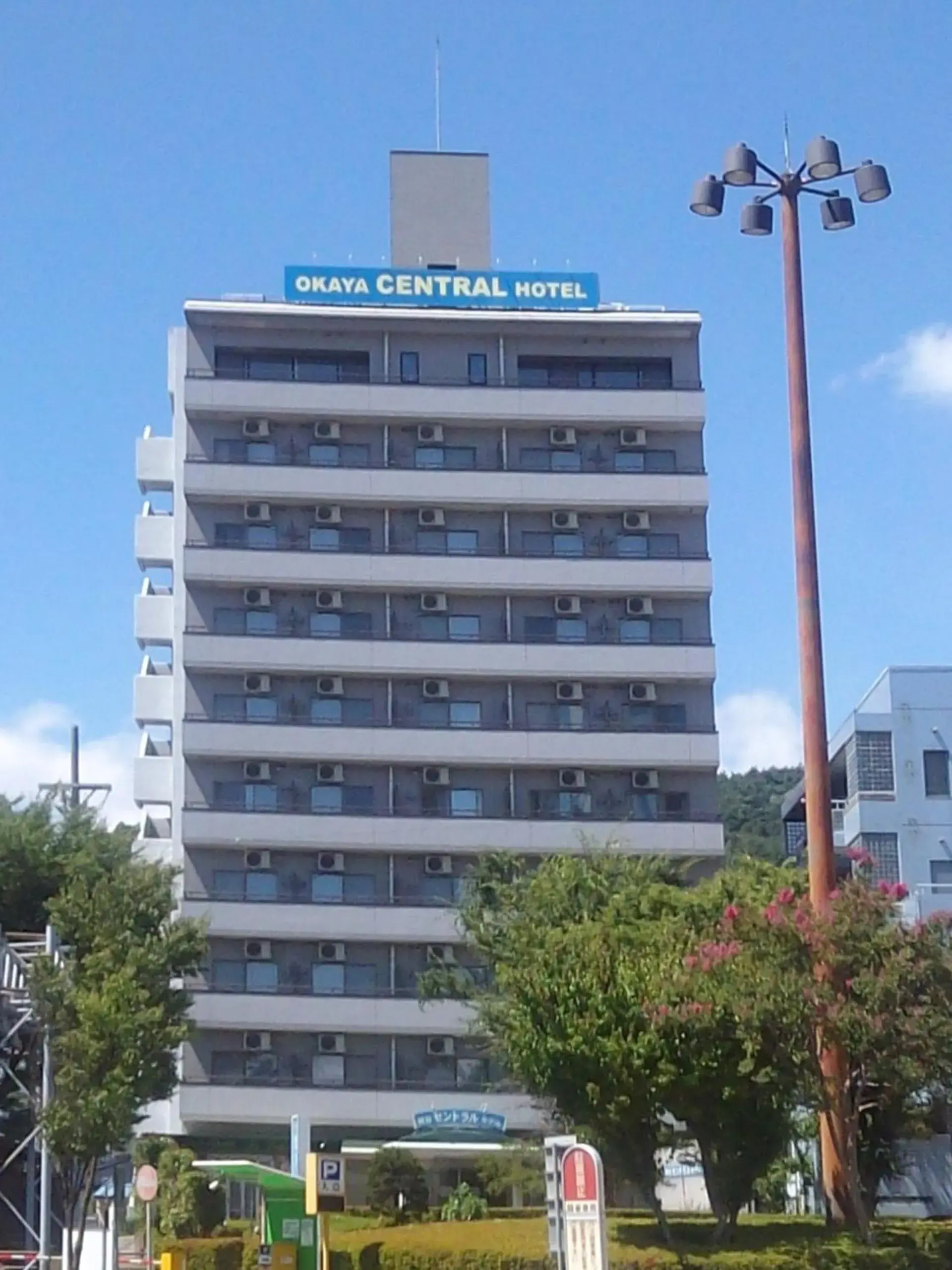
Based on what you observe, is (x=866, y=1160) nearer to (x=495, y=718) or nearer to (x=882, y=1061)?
(x=882, y=1061)

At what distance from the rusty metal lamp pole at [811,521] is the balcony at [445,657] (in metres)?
41.2

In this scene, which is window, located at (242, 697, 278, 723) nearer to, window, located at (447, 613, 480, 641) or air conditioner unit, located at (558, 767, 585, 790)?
window, located at (447, 613, 480, 641)

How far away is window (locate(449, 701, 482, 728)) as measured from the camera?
71.1 meters

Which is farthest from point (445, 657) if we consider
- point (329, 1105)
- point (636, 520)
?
point (329, 1105)

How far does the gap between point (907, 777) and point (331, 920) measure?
68.9 ft

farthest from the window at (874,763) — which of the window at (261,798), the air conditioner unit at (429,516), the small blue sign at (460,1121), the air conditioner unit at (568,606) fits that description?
the window at (261,798)

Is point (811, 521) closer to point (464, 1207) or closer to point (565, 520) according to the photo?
point (464, 1207)

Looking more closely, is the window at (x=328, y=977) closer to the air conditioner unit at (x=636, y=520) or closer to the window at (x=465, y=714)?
the window at (x=465, y=714)

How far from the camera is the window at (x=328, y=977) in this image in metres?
68.0

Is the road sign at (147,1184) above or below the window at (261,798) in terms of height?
below

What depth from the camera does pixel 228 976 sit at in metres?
67.8

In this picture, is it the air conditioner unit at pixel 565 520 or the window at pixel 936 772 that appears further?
the air conditioner unit at pixel 565 520

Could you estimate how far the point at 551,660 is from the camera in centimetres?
7106

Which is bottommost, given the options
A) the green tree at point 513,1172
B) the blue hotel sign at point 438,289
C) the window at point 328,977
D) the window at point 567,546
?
the green tree at point 513,1172
